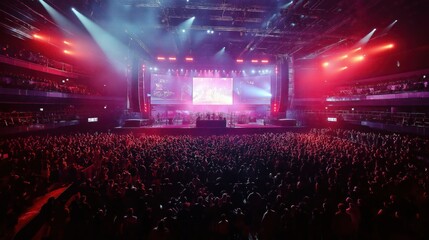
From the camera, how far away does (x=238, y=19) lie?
1611 cm

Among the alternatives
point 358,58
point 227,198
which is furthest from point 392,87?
point 227,198

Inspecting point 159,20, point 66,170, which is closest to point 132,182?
point 66,170

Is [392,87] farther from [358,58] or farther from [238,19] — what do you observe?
[238,19]

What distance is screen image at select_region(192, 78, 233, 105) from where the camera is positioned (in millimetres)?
34094

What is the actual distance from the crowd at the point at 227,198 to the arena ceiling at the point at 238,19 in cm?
874

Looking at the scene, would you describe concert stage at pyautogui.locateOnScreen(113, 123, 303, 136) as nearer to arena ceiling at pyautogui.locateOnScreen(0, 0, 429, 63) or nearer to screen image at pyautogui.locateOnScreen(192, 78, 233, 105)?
arena ceiling at pyautogui.locateOnScreen(0, 0, 429, 63)

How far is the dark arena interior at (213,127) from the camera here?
596 centimetres

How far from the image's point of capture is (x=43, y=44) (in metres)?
23.0

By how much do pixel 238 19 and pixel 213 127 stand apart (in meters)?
10.7

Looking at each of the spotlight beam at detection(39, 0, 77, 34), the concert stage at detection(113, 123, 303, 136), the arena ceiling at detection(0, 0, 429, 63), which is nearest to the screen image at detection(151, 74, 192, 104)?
the arena ceiling at detection(0, 0, 429, 63)

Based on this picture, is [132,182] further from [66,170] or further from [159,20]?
[159,20]

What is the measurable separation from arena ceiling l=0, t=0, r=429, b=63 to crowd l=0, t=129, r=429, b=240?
874 centimetres

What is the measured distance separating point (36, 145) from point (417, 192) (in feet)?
54.9

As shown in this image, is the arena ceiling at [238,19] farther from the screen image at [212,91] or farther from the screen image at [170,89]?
the screen image at [170,89]
